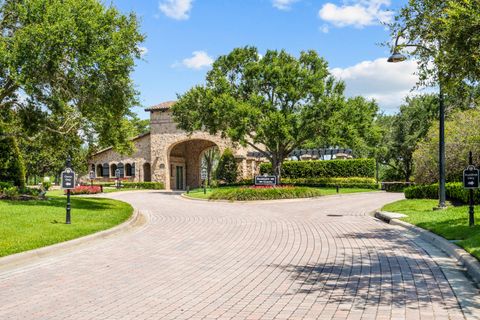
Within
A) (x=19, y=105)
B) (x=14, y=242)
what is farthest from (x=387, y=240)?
(x=19, y=105)

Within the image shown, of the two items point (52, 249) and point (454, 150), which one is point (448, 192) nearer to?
point (454, 150)

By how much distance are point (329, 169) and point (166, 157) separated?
56.4ft

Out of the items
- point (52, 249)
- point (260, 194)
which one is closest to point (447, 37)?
point (52, 249)

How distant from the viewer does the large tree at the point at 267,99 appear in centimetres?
3162

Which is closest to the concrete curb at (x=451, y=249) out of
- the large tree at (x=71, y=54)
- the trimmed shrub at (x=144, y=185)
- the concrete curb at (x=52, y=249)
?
the concrete curb at (x=52, y=249)

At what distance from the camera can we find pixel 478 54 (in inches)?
358

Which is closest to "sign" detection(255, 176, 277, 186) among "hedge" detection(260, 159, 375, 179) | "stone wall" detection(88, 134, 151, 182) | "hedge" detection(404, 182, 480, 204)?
"hedge" detection(404, 182, 480, 204)

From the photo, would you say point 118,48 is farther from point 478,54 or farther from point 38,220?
point 478,54

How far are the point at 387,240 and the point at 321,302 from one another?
619cm

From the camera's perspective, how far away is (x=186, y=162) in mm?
56031

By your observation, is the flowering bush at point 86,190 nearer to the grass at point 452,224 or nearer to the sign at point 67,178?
the sign at point 67,178

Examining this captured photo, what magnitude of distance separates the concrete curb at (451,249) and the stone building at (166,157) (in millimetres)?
33801

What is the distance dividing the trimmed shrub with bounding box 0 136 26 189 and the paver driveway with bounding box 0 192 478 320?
16.3 m

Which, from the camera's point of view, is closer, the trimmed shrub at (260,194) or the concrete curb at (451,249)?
the concrete curb at (451,249)
